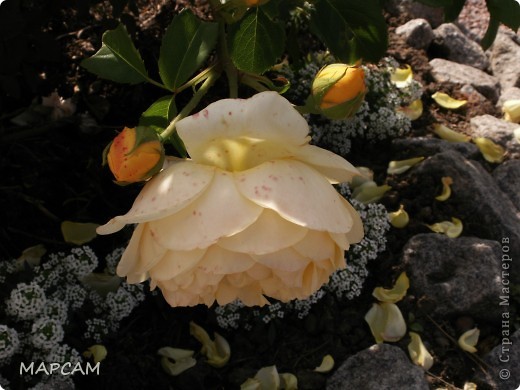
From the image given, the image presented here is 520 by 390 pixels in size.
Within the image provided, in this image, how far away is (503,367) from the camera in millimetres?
1689

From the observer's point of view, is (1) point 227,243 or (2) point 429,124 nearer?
(1) point 227,243

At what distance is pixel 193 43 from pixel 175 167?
0.89 ft

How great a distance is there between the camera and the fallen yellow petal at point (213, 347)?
160 cm

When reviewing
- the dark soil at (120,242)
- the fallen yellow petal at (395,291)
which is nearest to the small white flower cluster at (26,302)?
the dark soil at (120,242)

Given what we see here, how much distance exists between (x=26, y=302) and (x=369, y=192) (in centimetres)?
89

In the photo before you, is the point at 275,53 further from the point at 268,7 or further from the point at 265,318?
the point at 265,318

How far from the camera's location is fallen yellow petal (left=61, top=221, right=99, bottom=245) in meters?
1.61

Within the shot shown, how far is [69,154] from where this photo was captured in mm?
1724

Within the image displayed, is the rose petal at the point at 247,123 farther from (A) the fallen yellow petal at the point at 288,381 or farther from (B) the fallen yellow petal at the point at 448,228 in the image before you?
(B) the fallen yellow petal at the point at 448,228

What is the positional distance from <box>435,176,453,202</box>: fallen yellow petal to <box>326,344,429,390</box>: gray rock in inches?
17.7

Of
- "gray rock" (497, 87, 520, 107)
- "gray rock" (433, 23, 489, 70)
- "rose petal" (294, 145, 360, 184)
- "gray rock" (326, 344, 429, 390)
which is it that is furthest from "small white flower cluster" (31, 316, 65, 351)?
"gray rock" (433, 23, 489, 70)

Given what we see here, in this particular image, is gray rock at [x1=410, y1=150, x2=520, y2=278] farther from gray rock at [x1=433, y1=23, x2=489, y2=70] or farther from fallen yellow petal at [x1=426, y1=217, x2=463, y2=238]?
gray rock at [x1=433, y1=23, x2=489, y2=70]

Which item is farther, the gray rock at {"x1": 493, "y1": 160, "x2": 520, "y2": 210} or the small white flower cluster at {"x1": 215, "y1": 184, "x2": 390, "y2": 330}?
the gray rock at {"x1": 493, "y1": 160, "x2": 520, "y2": 210}

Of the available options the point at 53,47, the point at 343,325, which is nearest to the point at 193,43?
the point at 53,47
